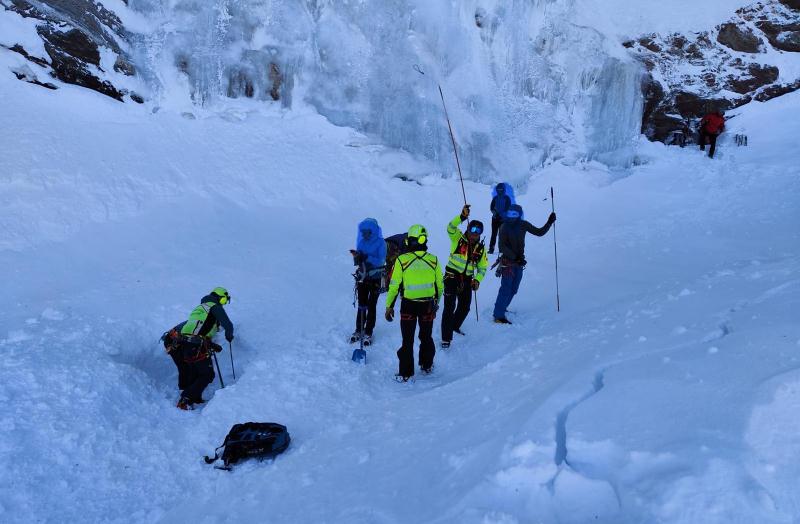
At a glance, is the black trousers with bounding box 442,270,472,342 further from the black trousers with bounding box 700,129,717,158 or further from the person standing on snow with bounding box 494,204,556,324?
the black trousers with bounding box 700,129,717,158

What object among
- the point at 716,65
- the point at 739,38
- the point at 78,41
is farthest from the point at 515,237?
the point at 739,38

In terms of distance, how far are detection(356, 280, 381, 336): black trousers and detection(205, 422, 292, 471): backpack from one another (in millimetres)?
2424

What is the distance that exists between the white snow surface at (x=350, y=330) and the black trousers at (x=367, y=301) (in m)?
0.36

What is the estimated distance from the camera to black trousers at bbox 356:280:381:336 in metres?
7.30

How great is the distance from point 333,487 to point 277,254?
6256 mm

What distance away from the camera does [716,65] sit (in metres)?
14.2

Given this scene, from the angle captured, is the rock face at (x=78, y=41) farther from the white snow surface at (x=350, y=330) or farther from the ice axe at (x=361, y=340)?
the ice axe at (x=361, y=340)

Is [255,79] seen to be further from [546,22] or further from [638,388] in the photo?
[638,388]

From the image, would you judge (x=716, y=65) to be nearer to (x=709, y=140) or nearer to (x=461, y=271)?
(x=709, y=140)

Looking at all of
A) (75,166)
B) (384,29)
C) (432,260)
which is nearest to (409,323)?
(432,260)

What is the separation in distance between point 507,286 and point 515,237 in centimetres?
72

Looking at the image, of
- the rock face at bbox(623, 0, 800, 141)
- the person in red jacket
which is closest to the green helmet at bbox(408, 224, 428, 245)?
the person in red jacket

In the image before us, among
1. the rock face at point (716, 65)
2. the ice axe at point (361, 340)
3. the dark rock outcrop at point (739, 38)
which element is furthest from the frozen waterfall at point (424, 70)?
the ice axe at point (361, 340)

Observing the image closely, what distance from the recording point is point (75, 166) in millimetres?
9367
